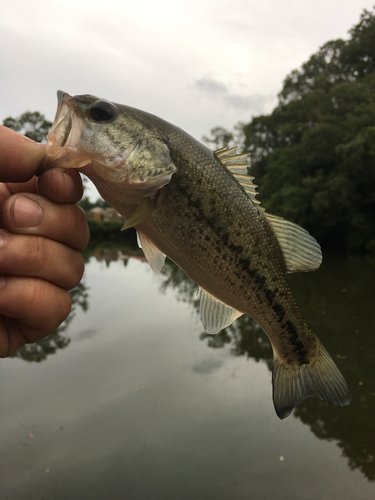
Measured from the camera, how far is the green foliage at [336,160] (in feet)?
92.1

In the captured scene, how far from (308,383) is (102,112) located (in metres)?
1.81

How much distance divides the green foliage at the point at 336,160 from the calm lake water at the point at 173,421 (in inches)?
863

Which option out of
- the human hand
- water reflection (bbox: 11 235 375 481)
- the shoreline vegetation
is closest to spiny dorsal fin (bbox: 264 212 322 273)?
the human hand

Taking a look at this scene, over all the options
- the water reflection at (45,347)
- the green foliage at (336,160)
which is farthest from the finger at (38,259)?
the green foliage at (336,160)

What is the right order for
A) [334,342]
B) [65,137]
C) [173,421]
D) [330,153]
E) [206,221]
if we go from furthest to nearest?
1. [330,153]
2. [334,342]
3. [173,421]
4. [206,221]
5. [65,137]

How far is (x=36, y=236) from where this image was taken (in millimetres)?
1617

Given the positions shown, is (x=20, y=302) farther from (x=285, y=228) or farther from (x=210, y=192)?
(x=285, y=228)

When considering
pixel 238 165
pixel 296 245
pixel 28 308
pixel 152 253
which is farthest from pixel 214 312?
pixel 28 308

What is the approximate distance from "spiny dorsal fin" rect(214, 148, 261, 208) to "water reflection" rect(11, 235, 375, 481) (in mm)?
4449

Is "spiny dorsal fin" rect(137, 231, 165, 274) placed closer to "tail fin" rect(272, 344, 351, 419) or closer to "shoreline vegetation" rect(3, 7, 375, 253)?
"tail fin" rect(272, 344, 351, 419)

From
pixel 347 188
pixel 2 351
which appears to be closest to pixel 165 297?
pixel 2 351

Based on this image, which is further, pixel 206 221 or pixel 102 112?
pixel 206 221

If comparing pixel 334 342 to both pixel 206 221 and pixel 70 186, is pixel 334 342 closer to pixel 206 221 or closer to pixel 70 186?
pixel 206 221

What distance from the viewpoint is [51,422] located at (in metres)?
5.15
